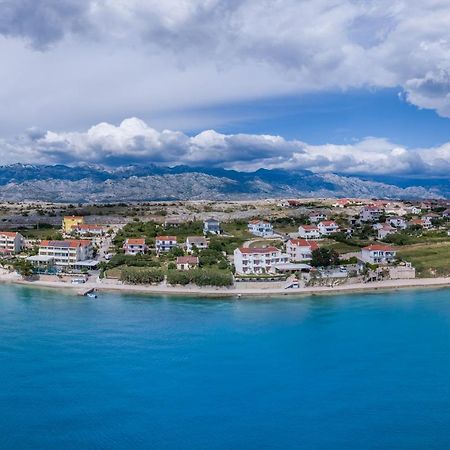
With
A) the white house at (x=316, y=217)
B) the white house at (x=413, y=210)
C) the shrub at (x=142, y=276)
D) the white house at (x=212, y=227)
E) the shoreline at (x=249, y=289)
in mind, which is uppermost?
the white house at (x=413, y=210)

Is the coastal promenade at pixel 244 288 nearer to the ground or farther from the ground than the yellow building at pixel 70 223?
nearer to the ground

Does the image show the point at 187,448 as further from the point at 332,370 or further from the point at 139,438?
the point at 332,370

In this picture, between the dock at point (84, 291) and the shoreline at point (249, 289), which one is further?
the shoreline at point (249, 289)

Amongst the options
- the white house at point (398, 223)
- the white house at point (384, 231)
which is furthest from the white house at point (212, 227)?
the white house at point (398, 223)

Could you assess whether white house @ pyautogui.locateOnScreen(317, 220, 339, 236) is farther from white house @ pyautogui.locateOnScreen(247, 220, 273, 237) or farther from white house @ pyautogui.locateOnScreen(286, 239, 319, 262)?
white house @ pyautogui.locateOnScreen(286, 239, 319, 262)

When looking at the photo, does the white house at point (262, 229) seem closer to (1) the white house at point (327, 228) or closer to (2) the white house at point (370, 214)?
(1) the white house at point (327, 228)

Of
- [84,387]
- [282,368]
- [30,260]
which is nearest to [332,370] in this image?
[282,368]

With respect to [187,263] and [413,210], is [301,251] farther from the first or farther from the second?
[413,210]

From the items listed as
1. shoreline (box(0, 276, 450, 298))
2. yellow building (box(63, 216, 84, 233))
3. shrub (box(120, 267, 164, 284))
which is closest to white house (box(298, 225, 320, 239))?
shoreline (box(0, 276, 450, 298))

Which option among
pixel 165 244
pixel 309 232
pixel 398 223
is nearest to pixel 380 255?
pixel 309 232
